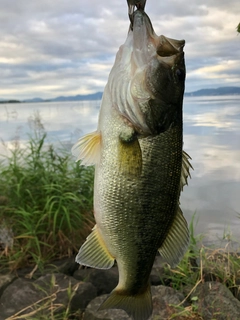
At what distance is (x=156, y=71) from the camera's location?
1301 mm

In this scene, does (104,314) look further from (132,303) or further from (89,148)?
(89,148)

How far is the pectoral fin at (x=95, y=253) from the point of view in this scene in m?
1.43

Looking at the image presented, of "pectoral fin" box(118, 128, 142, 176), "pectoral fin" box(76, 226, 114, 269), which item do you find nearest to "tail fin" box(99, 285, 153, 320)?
"pectoral fin" box(76, 226, 114, 269)

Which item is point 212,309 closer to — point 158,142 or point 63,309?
point 63,309

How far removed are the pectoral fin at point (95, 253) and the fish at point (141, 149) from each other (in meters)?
0.02

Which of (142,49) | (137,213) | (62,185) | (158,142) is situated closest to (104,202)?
(137,213)

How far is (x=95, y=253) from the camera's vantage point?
1433mm

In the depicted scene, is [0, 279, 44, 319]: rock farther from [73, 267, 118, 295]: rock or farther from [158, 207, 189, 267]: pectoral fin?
[158, 207, 189, 267]: pectoral fin

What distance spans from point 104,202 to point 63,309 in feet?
6.24

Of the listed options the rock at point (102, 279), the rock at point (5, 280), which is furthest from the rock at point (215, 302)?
the rock at point (5, 280)

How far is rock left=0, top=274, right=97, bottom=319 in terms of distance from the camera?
9.64ft

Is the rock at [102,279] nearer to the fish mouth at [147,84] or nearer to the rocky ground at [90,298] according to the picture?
the rocky ground at [90,298]

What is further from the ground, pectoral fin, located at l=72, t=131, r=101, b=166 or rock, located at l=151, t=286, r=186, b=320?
pectoral fin, located at l=72, t=131, r=101, b=166

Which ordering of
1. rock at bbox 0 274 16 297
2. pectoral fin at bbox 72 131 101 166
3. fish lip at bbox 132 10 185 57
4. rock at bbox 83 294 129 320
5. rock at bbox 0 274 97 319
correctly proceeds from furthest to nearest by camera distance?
rock at bbox 0 274 16 297 → rock at bbox 0 274 97 319 → rock at bbox 83 294 129 320 → pectoral fin at bbox 72 131 101 166 → fish lip at bbox 132 10 185 57
